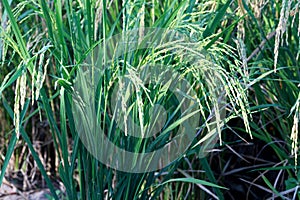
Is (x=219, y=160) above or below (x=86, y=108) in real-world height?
below

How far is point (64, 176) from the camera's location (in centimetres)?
131

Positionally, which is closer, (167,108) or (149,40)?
(149,40)

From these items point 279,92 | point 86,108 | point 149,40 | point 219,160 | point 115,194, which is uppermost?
point 149,40

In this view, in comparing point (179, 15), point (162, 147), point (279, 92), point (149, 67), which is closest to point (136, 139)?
point (162, 147)

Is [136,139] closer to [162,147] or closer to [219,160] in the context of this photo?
[162,147]

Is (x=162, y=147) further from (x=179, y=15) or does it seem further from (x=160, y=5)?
(x=160, y=5)

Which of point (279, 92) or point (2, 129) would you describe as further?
point (2, 129)

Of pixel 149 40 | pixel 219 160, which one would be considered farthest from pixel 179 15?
pixel 219 160

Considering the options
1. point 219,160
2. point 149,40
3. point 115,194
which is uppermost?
point 149,40

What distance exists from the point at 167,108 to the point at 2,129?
36.7 inches

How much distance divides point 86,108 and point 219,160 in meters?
0.79

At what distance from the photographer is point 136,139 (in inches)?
51.4

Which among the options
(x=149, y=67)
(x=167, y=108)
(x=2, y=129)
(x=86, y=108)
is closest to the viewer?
(x=86, y=108)

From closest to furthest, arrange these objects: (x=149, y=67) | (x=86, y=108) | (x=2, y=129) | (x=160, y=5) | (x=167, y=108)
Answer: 1. (x=86, y=108)
2. (x=149, y=67)
3. (x=167, y=108)
4. (x=160, y=5)
5. (x=2, y=129)
